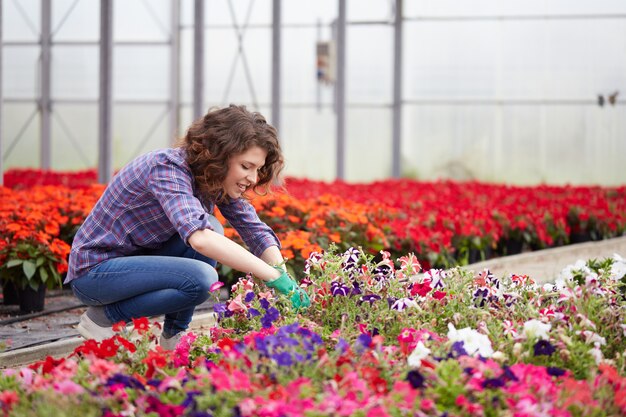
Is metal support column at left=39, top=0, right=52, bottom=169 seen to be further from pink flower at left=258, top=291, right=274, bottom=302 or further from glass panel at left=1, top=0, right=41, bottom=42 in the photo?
pink flower at left=258, top=291, right=274, bottom=302

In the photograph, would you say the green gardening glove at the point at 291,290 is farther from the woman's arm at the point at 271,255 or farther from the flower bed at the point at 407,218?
the flower bed at the point at 407,218

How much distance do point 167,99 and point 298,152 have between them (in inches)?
97.6

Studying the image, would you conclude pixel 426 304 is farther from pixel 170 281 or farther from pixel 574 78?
pixel 574 78

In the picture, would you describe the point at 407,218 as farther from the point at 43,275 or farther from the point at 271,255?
the point at 271,255

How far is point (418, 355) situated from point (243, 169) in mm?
1146

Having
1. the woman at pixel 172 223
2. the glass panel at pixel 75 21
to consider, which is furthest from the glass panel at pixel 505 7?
the woman at pixel 172 223

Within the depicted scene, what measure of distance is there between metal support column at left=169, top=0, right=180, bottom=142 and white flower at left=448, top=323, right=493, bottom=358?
1431cm

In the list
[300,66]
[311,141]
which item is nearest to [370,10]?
[300,66]

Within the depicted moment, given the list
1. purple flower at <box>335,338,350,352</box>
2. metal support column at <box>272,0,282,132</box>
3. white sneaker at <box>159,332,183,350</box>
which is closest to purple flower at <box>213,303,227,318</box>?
white sneaker at <box>159,332,183,350</box>

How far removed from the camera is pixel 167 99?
55.3ft

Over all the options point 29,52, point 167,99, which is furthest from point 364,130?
point 29,52

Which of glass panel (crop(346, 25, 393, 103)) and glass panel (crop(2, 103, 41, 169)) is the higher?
glass panel (crop(346, 25, 393, 103))

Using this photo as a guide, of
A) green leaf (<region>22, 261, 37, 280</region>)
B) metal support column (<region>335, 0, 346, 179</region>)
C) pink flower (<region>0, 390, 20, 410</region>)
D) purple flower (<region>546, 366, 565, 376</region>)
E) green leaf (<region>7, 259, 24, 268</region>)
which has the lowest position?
Answer: green leaf (<region>22, 261, 37, 280</region>)

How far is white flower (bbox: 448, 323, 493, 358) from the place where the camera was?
8.65 ft
